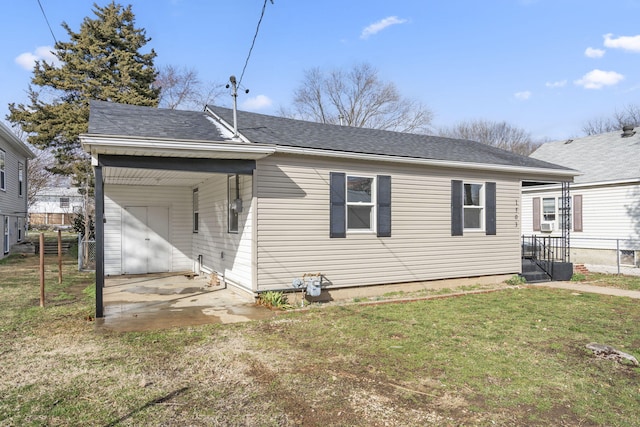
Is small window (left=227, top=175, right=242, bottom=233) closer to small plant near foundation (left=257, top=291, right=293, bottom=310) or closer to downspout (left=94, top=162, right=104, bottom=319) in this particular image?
small plant near foundation (left=257, top=291, right=293, bottom=310)

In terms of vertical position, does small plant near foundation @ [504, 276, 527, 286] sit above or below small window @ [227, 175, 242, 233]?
below

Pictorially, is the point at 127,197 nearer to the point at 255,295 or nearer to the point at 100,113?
the point at 100,113

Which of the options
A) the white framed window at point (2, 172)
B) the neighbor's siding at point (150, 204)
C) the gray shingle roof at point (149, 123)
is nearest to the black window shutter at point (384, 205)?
the gray shingle roof at point (149, 123)

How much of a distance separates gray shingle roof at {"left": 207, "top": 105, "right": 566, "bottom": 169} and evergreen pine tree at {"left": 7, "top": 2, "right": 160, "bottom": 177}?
1254 centimetres

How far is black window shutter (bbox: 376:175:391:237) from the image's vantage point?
8898 mm

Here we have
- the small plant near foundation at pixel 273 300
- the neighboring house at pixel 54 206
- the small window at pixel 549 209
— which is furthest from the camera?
the neighboring house at pixel 54 206

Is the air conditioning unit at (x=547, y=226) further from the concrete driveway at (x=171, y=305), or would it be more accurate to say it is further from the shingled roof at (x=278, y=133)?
the concrete driveway at (x=171, y=305)

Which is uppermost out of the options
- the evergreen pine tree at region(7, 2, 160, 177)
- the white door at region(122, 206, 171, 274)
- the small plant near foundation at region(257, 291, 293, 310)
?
the evergreen pine tree at region(7, 2, 160, 177)

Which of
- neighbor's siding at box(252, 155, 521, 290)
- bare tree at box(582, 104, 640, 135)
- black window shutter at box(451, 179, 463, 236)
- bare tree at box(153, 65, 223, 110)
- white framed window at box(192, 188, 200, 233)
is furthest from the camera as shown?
bare tree at box(582, 104, 640, 135)

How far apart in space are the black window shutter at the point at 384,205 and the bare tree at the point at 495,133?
121 feet

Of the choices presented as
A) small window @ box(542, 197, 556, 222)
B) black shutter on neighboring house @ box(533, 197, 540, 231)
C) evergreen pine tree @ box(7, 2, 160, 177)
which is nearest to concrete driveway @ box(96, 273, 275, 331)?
evergreen pine tree @ box(7, 2, 160, 177)

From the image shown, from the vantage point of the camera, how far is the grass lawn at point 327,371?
341cm

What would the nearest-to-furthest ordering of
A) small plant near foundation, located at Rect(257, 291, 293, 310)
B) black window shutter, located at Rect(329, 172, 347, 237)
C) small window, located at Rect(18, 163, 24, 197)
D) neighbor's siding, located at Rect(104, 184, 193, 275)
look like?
1. small plant near foundation, located at Rect(257, 291, 293, 310)
2. black window shutter, located at Rect(329, 172, 347, 237)
3. neighbor's siding, located at Rect(104, 184, 193, 275)
4. small window, located at Rect(18, 163, 24, 197)

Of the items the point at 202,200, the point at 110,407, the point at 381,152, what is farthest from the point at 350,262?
the point at 110,407
